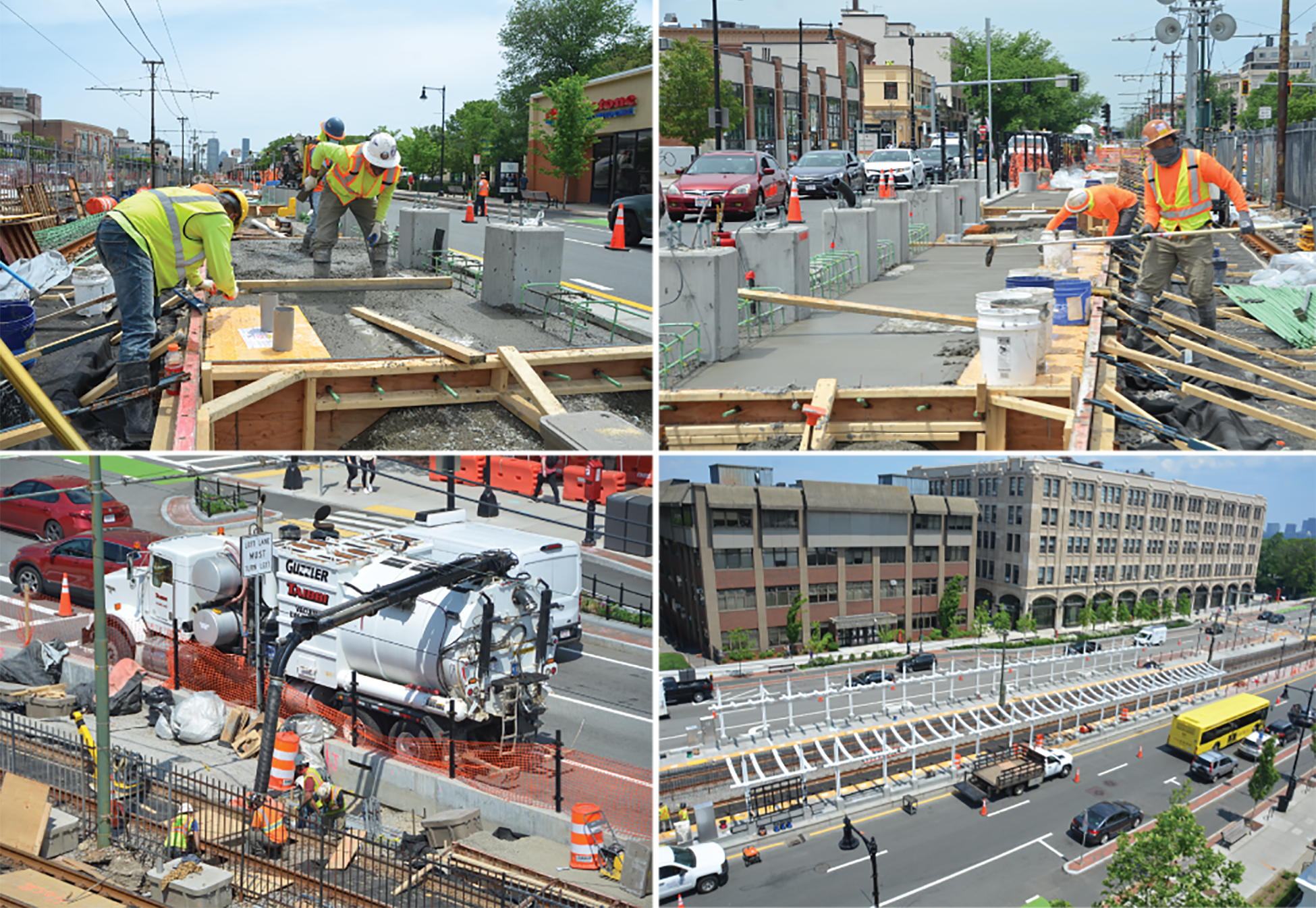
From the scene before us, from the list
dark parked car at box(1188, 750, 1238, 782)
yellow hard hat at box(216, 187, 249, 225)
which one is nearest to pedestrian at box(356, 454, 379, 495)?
yellow hard hat at box(216, 187, 249, 225)

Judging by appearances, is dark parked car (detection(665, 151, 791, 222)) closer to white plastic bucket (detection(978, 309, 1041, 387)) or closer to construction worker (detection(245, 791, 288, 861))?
white plastic bucket (detection(978, 309, 1041, 387))

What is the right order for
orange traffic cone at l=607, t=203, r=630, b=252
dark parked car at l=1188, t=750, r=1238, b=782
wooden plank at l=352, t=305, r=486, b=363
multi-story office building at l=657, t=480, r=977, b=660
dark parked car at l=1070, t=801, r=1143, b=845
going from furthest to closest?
orange traffic cone at l=607, t=203, r=630, b=252 → dark parked car at l=1188, t=750, r=1238, b=782 → dark parked car at l=1070, t=801, r=1143, b=845 → wooden plank at l=352, t=305, r=486, b=363 → multi-story office building at l=657, t=480, r=977, b=660

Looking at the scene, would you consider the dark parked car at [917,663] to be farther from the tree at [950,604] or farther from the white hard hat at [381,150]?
the white hard hat at [381,150]

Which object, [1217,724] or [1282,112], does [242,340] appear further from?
[1282,112]

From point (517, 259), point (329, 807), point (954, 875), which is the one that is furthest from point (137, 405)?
point (954, 875)

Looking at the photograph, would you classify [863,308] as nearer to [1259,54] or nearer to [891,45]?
[891,45]

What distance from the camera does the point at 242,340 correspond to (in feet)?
30.5

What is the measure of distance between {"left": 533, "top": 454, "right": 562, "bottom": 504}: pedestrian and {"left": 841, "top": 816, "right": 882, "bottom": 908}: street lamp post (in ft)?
37.9

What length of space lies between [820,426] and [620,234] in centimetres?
1134

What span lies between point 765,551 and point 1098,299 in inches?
335

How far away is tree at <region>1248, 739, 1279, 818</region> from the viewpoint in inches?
566

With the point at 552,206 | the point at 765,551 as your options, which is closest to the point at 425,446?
the point at 765,551

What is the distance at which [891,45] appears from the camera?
89.2m

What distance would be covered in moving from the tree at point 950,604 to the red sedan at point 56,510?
17102mm
